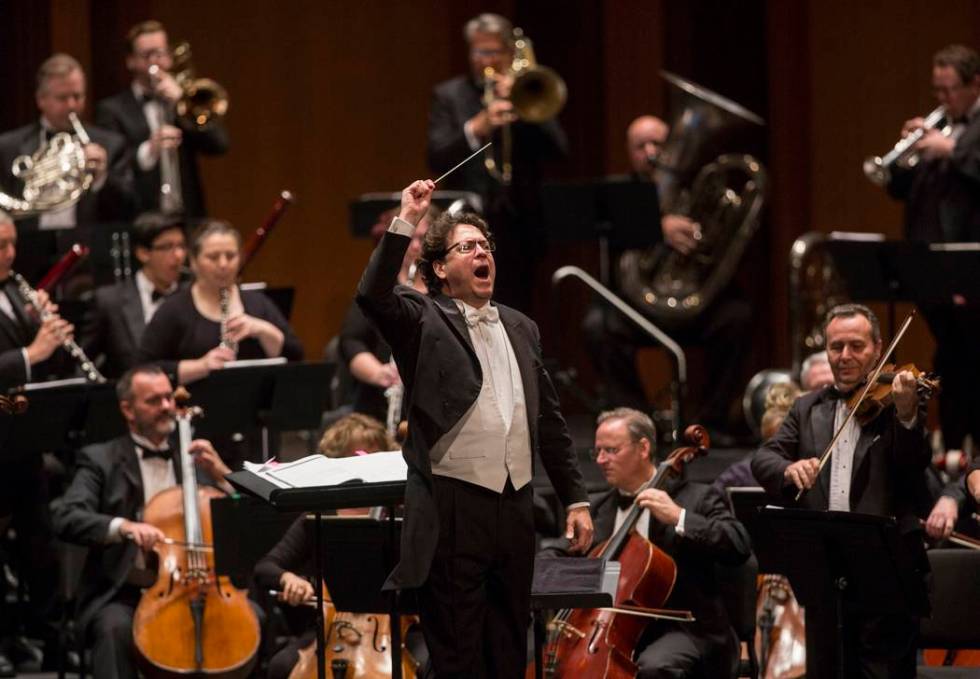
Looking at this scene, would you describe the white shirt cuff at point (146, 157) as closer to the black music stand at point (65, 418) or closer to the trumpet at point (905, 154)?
the black music stand at point (65, 418)

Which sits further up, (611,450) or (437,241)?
(437,241)

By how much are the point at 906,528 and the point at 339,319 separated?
544 cm

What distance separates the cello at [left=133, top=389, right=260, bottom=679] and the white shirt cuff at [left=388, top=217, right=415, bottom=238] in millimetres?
1757

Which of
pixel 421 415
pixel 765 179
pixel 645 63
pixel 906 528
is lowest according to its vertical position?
pixel 906 528

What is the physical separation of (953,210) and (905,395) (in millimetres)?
2739

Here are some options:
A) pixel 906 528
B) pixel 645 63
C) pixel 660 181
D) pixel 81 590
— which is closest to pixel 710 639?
pixel 906 528

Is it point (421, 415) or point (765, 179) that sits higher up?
point (765, 179)

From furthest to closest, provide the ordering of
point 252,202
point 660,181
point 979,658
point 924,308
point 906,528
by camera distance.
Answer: point 252,202, point 660,181, point 924,308, point 979,658, point 906,528

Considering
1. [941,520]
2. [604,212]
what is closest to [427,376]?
[941,520]

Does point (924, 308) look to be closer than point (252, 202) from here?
Yes

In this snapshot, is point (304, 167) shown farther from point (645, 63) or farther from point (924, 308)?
point (924, 308)

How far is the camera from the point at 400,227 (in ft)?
12.9

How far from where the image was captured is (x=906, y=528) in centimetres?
470

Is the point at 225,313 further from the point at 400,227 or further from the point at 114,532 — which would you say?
the point at 400,227
